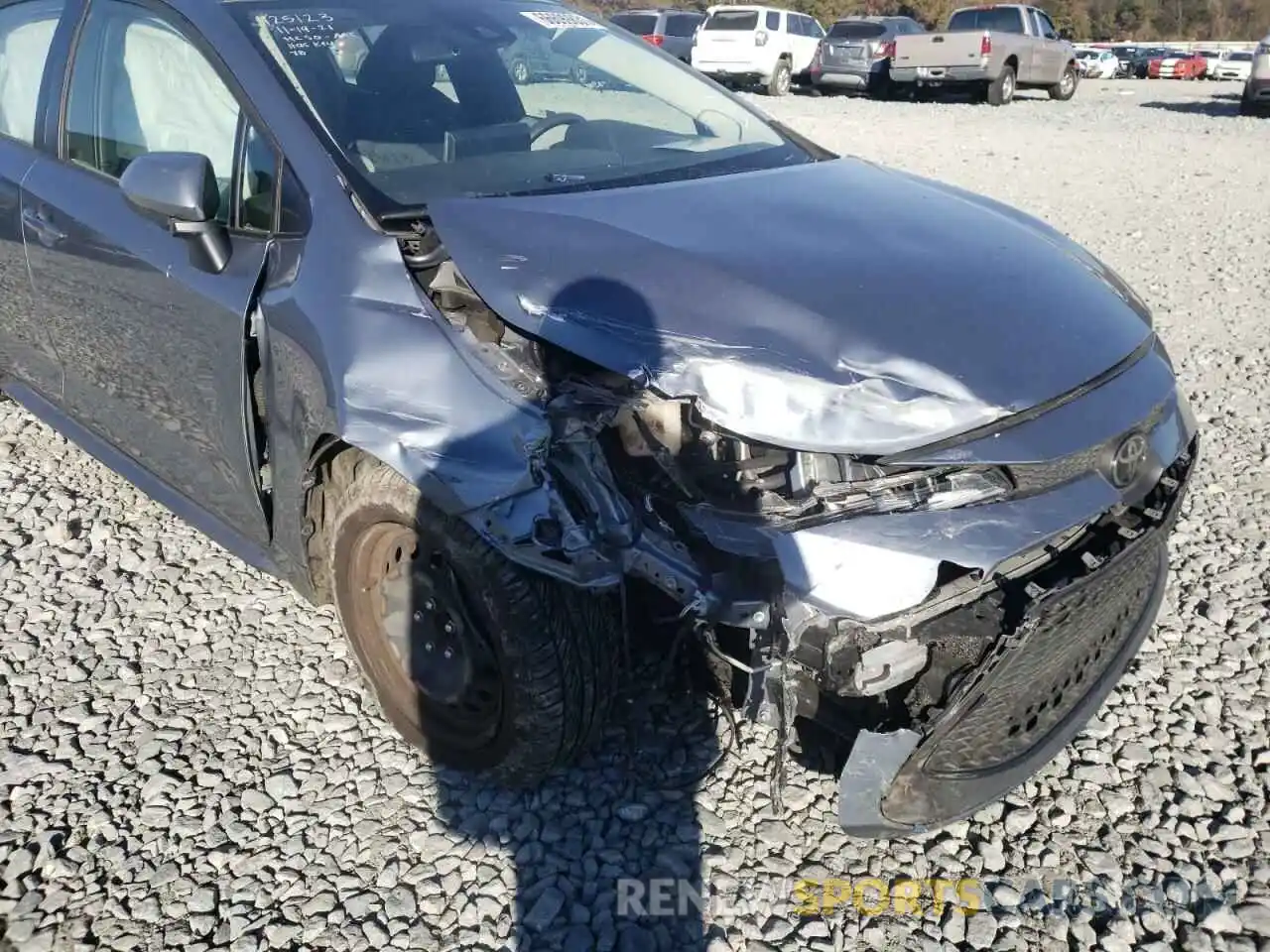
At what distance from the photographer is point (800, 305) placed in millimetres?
2080

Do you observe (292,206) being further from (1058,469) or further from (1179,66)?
(1179,66)

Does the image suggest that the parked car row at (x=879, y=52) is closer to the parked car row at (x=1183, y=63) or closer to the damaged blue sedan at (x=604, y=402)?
the parked car row at (x=1183, y=63)

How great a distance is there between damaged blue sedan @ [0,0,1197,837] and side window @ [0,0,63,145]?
0.50 meters

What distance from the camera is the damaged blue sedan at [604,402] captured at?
1934 mm

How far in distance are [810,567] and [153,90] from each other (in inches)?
91.2

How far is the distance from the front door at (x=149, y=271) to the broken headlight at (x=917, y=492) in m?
1.48

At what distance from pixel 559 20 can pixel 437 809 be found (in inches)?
98.3

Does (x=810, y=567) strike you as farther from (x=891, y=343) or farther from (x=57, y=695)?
(x=57, y=695)

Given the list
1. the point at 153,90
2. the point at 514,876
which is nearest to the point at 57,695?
the point at 514,876

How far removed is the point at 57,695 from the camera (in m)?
2.85

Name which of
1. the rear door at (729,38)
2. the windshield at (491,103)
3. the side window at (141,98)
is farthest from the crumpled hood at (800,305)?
the rear door at (729,38)

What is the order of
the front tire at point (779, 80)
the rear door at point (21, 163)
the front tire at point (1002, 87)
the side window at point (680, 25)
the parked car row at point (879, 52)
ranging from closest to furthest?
1. the rear door at point (21, 163)
2. the parked car row at point (879, 52)
3. the front tire at point (1002, 87)
4. the front tire at point (779, 80)
5. the side window at point (680, 25)

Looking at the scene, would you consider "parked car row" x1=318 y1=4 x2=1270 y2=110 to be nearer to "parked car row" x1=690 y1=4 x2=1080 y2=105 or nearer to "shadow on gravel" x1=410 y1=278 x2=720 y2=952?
"parked car row" x1=690 y1=4 x2=1080 y2=105

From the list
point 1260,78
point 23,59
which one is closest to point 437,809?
point 23,59
